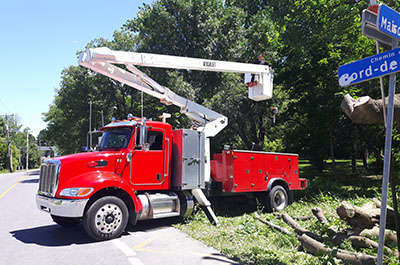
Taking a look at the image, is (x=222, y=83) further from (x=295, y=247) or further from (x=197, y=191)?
(x=295, y=247)

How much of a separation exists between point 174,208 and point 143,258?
2593mm

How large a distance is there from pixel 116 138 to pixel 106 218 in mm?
2106

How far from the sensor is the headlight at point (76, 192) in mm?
6570

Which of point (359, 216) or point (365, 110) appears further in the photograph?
point (359, 216)

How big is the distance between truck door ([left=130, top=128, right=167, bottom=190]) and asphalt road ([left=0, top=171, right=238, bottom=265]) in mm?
1119

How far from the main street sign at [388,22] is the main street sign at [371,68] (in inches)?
11.8

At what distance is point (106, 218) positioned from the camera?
6.79 metres

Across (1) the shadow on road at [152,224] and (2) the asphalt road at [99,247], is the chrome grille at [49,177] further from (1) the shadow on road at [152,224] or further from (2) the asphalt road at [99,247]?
(1) the shadow on road at [152,224]

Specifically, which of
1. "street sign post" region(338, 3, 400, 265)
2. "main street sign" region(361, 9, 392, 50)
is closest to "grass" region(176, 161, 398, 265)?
"street sign post" region(338, 3, 400, 265)

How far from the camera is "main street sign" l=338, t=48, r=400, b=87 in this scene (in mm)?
3646

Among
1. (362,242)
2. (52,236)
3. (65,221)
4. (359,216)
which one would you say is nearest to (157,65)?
(65,221)

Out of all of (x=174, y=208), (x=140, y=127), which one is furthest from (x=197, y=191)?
(x=140, y=127)

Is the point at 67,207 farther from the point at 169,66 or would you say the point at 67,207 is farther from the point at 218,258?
the point at 169,66

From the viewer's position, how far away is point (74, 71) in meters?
28.7
